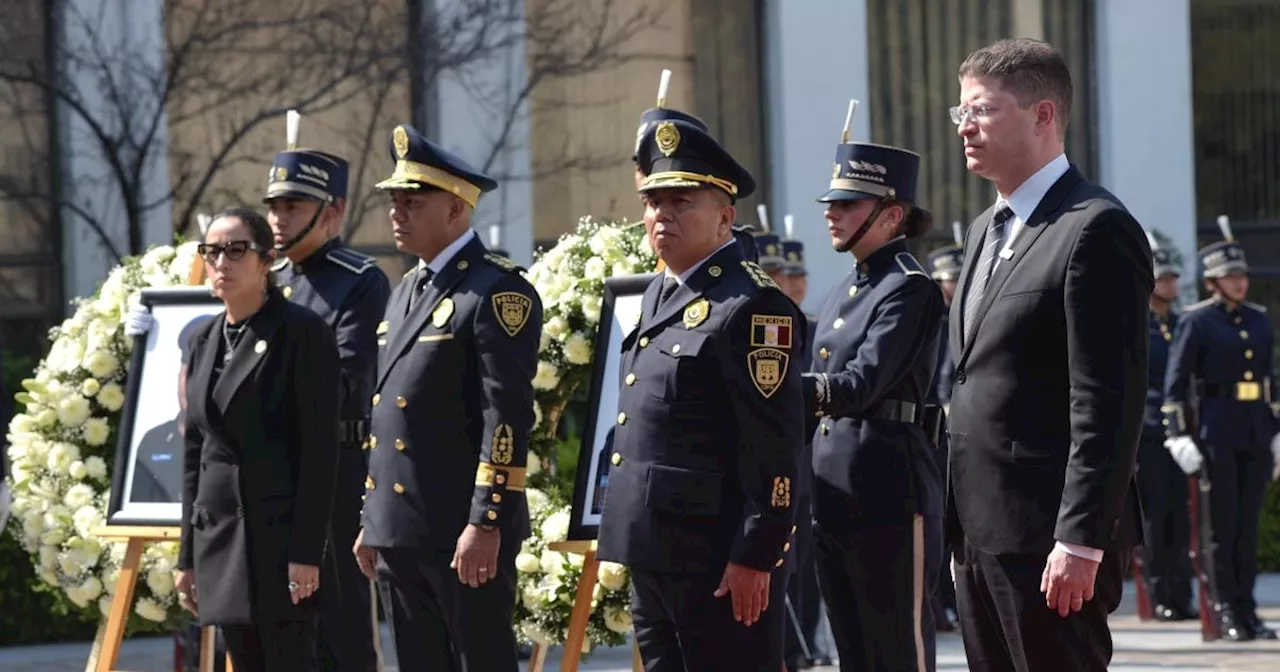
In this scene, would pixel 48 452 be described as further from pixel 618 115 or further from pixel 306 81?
pixel 618 115

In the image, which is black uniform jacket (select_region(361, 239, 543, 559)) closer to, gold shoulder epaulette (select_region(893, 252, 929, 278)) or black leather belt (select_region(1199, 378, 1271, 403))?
gold shoulder epaulette (select_region(893, 252, 929, 278))

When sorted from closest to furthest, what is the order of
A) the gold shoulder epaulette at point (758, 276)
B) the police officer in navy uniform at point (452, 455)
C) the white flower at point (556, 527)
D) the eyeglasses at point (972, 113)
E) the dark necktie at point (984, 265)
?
the eyeglasses at point (972, 113)
the dark necktie at point (984, 265)
the gold shoulder epaulette at point (758, 276)
the police officer in navy uniform at point (452, 455)
the white flower at point (556, 527)

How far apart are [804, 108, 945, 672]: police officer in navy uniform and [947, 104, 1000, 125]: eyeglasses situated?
2.01 metres

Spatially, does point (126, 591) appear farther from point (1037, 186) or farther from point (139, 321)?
point (1037, 186)

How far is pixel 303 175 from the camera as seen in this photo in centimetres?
804

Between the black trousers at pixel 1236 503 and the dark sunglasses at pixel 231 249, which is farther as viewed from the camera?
the black trousers at pixel 1236 503

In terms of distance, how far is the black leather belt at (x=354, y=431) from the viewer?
782cm

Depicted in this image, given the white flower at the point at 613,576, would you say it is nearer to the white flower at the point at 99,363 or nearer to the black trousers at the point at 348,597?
the black trousers at the point at 348,597

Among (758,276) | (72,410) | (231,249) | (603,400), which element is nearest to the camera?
(758,276)

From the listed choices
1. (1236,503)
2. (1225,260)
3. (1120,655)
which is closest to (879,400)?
(1120,655)

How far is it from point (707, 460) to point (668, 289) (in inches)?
20.7

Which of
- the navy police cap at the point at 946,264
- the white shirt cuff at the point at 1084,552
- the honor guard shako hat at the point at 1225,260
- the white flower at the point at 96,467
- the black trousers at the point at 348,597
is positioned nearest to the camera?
the white shirt cuff at the point at 1084,552

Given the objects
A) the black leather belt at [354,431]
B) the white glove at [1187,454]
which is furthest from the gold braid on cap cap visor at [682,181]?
the white glove at [1187,454]

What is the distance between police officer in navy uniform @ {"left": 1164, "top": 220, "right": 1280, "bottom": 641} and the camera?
11906 mm
